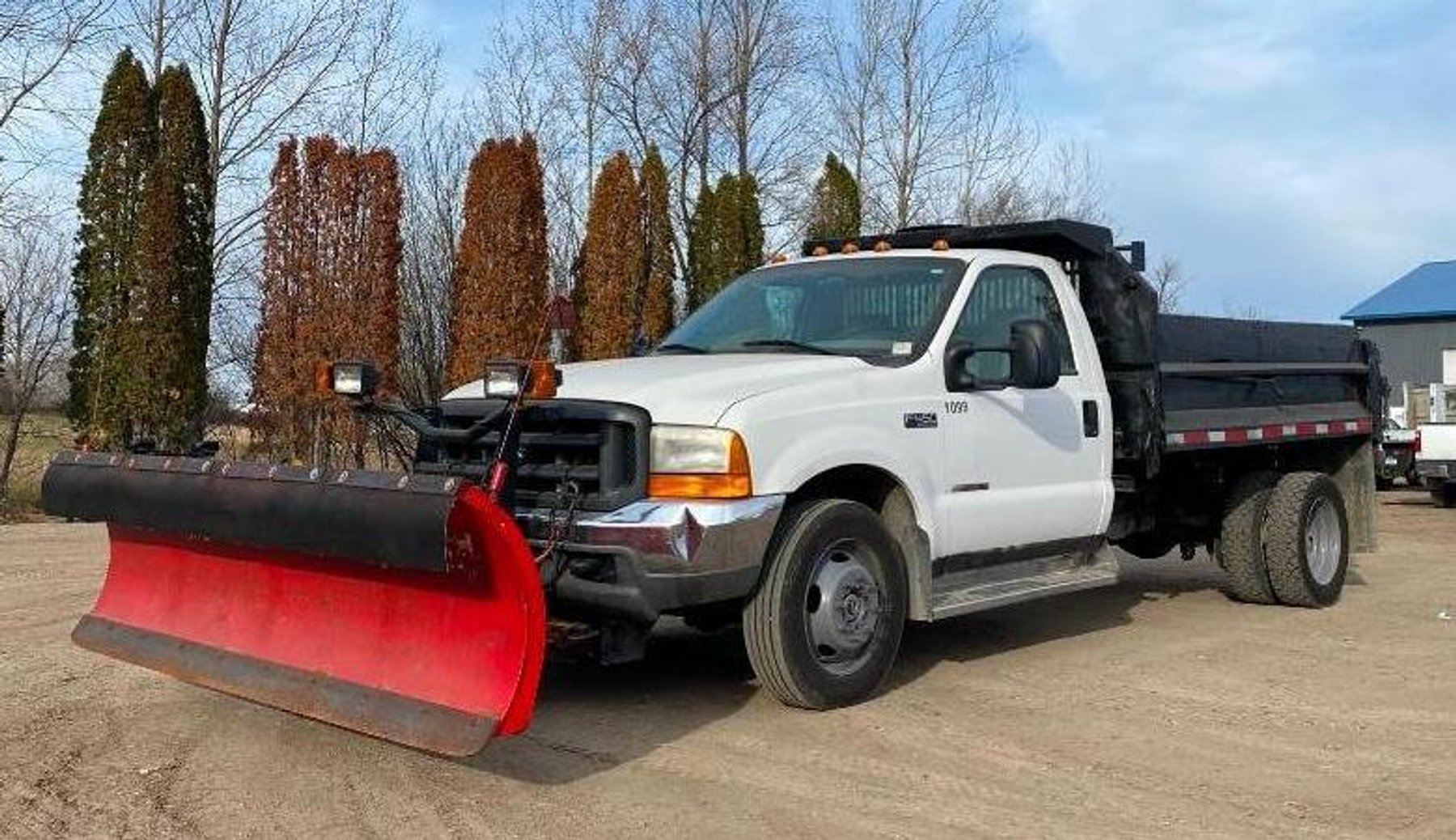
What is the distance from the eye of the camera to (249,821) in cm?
442

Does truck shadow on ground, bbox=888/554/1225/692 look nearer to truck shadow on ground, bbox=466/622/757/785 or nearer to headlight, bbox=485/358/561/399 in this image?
truck shadow on ground, bbox=466/622/757/785

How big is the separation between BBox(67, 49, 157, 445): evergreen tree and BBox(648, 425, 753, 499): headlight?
502 inches

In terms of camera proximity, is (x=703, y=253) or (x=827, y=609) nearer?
(x=827, y=609)

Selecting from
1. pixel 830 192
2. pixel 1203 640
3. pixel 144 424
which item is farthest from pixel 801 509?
pixel 830 192

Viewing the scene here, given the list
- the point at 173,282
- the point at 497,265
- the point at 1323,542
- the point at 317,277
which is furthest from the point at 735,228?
the point at 1323,542

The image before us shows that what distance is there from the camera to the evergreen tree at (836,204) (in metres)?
24.0

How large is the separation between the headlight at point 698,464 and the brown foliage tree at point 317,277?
12298 millimetres

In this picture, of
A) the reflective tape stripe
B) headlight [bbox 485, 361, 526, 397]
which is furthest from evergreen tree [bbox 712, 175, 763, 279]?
headlight [bbox 485, 361, 526, 397]

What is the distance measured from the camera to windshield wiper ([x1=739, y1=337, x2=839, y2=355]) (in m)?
6.41

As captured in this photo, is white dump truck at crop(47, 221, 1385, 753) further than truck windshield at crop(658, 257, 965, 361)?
No

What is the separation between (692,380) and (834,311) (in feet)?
4.83

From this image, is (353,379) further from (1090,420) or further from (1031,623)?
(1031,623)

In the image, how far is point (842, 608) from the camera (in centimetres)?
580

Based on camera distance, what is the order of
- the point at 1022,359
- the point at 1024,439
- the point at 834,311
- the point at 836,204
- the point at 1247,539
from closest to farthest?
the point at 1022,359 < the point at 1024,439 < the point at 834,311 < the point at 1247,539 < the point at 836,204
